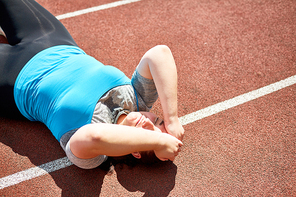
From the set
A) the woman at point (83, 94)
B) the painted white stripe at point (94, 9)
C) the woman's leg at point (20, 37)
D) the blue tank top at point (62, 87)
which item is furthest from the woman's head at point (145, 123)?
the painted white stripe at point (94, 9)

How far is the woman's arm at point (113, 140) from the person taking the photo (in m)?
1.72

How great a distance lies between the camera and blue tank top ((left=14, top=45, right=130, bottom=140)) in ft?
6.43

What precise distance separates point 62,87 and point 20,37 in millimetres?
872

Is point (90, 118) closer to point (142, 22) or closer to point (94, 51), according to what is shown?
point (94, 51)

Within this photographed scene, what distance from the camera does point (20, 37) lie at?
235cm

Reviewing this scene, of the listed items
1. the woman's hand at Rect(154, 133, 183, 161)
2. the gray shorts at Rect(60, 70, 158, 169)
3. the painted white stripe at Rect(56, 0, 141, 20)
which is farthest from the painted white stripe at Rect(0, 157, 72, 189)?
the painted white stripe at Rect(56, 0, 141, 20)

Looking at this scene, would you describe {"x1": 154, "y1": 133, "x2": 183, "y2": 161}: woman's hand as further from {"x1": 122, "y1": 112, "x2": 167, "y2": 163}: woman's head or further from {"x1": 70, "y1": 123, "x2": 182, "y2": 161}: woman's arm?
{"x1": 122, "y1": 112, "x2": 167, "y2": 163}: woman's head

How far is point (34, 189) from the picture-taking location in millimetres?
2260

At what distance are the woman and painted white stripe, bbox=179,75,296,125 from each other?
665 mm

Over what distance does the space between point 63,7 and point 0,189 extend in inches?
113

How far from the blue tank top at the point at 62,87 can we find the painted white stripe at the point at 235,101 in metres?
0.98

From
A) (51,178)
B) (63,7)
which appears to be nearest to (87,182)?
(51,178)

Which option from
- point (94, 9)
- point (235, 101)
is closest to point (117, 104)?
point (235, 101)

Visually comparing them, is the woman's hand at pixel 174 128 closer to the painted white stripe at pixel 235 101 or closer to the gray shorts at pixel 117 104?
the gray shorts at pixel 117 104
